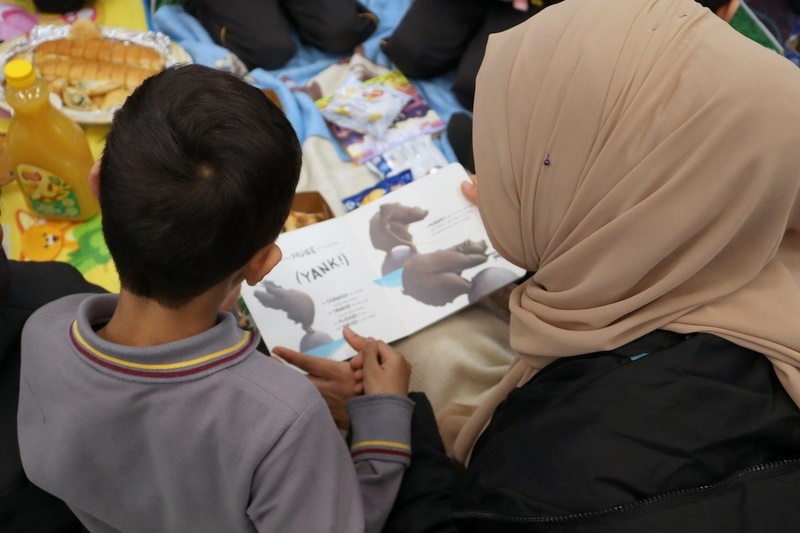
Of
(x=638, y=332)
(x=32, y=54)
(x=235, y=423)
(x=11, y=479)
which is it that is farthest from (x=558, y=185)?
(x=32, y=54)

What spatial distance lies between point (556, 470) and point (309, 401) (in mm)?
230

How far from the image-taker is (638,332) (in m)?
0.63

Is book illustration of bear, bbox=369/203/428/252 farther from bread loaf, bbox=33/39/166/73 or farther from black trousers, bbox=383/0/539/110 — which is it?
bread loaf, bbox=33/39/166/73

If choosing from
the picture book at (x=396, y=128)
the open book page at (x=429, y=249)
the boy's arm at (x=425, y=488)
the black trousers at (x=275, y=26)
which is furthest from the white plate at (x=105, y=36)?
the boy's arm at (x=425, y=488)

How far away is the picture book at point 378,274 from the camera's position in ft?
3.19

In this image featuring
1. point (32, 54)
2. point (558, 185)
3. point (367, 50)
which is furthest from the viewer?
point (367, 50)

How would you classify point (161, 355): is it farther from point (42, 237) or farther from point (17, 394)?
point (42, 237)

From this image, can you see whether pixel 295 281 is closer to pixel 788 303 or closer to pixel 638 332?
pixel 638 332

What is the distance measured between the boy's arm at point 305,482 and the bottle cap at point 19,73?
62 cm

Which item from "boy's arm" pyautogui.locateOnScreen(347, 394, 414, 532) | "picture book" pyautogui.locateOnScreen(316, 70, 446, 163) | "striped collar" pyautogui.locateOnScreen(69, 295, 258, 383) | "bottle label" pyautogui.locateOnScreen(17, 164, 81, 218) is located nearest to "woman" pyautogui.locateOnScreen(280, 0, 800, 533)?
"boy's arm" pyautogui.locateOnScreen(347, 394, 414, 532)

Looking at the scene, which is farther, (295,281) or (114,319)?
(295,281)

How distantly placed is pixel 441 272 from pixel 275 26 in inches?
32.2

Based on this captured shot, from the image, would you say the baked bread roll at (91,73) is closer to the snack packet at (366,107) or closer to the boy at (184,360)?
the snack packet at (366,107)

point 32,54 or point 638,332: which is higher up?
point 638,332
